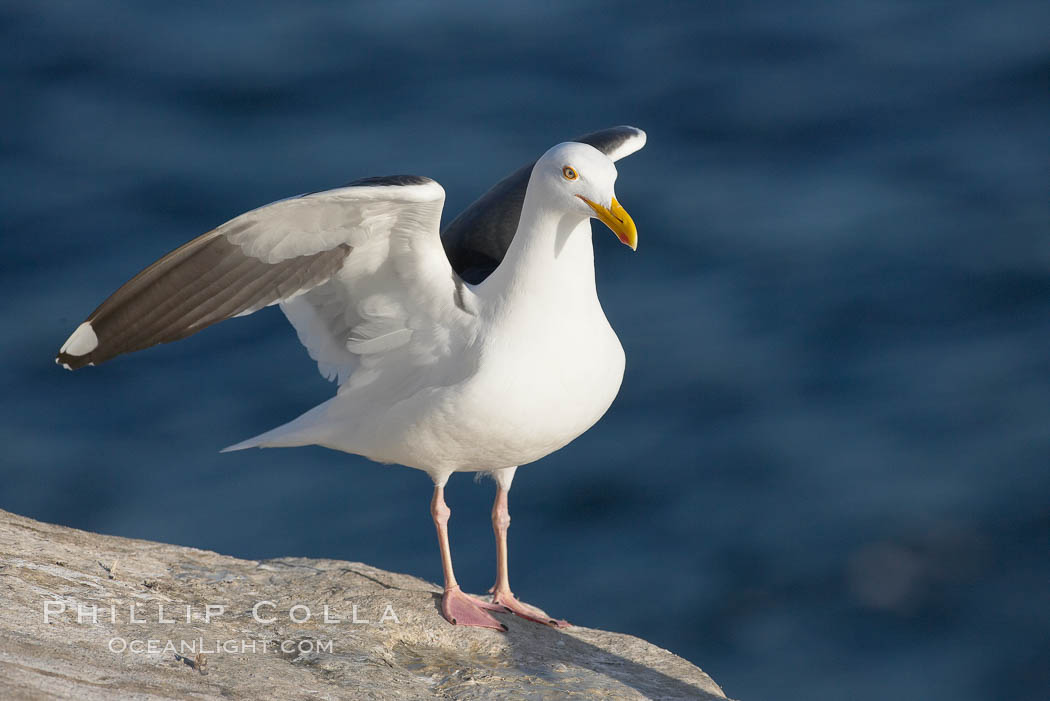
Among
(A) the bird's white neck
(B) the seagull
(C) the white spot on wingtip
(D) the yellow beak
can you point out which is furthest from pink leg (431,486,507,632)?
(C) the white spot on wingtip

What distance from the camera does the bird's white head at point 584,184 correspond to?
21.6 feet

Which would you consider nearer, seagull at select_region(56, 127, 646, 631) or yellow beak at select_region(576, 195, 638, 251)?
seagull at select_region(56, 127, 646, 631)

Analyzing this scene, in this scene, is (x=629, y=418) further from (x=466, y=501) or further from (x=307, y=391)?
(x=307, y=391)

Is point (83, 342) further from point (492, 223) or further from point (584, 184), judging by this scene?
point (492, 223)

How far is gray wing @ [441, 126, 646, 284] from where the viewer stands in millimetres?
8000

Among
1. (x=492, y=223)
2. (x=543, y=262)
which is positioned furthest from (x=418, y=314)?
(x=492, y=223)

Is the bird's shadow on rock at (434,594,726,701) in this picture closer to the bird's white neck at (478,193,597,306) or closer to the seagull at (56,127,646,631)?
the seagull at (56,127,646,631)

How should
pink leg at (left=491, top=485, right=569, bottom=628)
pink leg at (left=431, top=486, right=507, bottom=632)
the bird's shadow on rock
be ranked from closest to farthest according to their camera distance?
the bird's shadow on rock, pink leg at (left=431, top=486, right=507, bottom=632), pink leg at (left=491, top=485, right=569, bottom=628)

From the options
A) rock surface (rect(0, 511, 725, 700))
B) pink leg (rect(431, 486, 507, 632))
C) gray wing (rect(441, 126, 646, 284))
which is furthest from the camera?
gray wing (rect(441, 126, 646, 284))

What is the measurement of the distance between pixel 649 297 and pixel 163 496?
5751 millimetres

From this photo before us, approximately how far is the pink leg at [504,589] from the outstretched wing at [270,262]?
187cm

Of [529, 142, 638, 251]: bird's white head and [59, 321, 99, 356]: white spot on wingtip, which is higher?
[529, 142, 638, 251]: bird's white head

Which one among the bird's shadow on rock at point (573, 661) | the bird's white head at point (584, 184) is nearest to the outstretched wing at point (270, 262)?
the bird's white head at point (584, 184)

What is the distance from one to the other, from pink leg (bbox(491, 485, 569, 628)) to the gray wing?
131 cm
